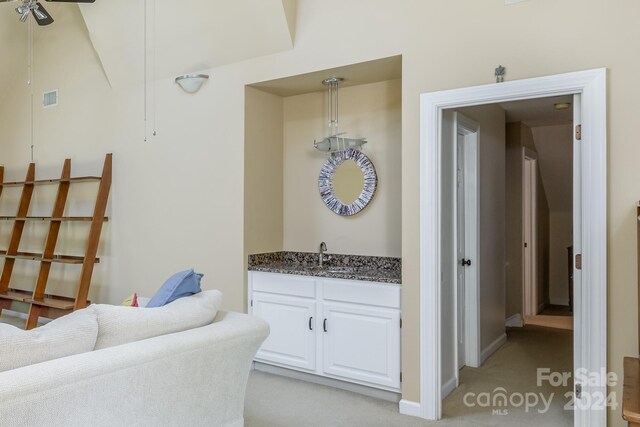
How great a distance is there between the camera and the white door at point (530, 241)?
624 centimetres

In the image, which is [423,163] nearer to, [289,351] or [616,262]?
[616,262]

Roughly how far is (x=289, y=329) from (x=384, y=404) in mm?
893

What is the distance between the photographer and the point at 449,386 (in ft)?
11.7

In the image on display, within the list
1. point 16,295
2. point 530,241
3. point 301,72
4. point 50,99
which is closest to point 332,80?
point 301,72

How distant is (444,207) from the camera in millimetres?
3408

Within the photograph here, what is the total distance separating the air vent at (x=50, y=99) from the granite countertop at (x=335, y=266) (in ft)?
10.4

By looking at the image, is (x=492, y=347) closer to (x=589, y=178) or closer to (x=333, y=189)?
(x=333, y=189)

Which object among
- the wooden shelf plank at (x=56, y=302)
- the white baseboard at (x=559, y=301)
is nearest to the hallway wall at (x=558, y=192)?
the white baseboard at (x=559, y=301)

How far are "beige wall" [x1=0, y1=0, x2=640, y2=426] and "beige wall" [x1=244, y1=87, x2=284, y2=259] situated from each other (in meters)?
0.08

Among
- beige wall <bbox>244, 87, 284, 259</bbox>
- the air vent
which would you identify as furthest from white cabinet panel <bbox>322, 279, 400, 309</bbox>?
the air vent

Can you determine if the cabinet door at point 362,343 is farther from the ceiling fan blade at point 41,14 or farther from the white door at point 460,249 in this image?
the ceiling fan blade at point 41,14

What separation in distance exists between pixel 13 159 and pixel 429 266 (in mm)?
5272

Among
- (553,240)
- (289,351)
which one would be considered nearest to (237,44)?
(289,351)

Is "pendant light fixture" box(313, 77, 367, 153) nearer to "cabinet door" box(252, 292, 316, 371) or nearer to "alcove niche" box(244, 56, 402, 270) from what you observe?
"alcove niche" box(244, 56, 402, 270)
